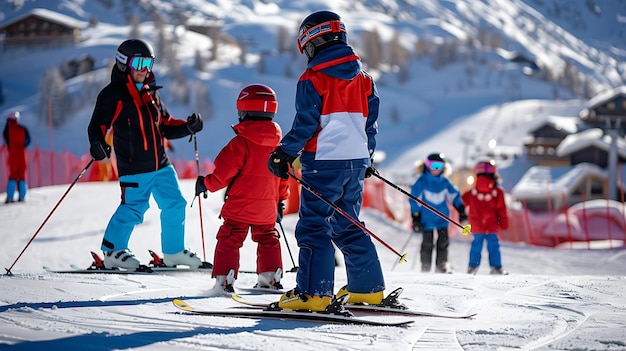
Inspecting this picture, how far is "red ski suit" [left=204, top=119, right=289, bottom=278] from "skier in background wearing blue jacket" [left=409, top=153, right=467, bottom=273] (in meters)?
3.55

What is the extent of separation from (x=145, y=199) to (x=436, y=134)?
48199 mm

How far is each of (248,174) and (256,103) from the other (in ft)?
1.42

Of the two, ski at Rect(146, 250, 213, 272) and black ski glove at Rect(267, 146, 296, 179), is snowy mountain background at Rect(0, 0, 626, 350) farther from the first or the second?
black ski glove at Rect(267, 146, 296, 179)

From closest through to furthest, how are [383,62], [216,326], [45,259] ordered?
1. [216,326]
2. [45,259]
3. [383,62]

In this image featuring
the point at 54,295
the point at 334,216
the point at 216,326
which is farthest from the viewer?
the point at 54,295

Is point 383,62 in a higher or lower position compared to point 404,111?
higher

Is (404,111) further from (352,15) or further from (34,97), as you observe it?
(352,15)

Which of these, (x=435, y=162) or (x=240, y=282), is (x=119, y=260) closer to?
(x=240, y=282)

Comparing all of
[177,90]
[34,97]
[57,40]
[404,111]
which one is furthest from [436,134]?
[57,40]

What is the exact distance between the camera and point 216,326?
3508mm

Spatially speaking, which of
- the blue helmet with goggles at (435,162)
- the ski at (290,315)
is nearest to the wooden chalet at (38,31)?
the blue helmet with goggles at (435,162)

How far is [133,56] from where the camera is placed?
17.9 ft

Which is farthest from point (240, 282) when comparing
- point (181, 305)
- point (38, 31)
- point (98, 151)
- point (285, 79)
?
point (38, 31)

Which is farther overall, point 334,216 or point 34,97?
point 34,97
